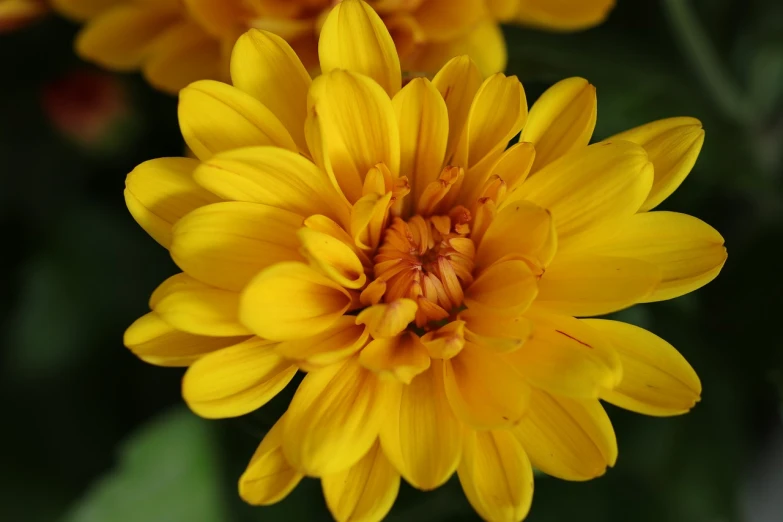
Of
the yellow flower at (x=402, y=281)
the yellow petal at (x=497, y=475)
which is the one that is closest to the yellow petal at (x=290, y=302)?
the yellow flower at (x=402, y=281)

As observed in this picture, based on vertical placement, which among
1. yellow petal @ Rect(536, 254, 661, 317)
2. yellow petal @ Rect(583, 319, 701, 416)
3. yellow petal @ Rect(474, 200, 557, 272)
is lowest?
yellow petal @ Rect(583, 319, 701, 416)

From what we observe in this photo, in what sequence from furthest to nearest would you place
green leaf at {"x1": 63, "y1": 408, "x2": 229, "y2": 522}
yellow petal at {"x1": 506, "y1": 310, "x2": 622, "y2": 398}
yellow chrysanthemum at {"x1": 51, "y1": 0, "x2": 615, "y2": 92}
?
green leaf at {"x1": 63, "y1": 408, "x2": 229, "y2": 522}
yellow chrysanthemum at {"x1": 51, "y1": 0, "x2": 615, "y2": 92}
yellow petal at {"x1": 506, "y1": 310, "x2": 622, "y2": 398}

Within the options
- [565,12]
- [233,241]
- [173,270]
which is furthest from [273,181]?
[173,270]

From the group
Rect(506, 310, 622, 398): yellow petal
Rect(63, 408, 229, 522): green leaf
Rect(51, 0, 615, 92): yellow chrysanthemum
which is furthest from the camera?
Rect(63, 408, 229, 522): green leaf

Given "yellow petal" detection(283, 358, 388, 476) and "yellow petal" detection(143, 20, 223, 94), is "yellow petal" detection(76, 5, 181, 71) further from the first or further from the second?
"yellow petal" detection(283, 358, 388, 476)

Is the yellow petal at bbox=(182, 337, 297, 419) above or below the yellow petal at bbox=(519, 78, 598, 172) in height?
below

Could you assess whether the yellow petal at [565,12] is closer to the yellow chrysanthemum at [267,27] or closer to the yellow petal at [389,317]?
the yellow chrysanthemum at [267,27]

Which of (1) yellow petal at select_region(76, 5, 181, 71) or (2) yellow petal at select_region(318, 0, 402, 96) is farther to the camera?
(1) yellow petal at select_region(76, 5, 181, 71)

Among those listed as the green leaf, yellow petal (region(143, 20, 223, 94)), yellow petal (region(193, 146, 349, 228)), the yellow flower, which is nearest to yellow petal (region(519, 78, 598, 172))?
the yellow flower

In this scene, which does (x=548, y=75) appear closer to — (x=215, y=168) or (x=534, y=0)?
(x=534, y=0)
